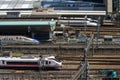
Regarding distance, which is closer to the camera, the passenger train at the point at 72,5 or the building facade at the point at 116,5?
the building facade at the point at 116,5

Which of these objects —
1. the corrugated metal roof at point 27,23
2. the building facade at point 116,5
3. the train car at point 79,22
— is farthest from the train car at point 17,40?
the building facade at point 116,5

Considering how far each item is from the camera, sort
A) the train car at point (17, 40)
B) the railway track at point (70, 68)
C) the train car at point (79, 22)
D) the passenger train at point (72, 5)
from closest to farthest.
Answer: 1. the railway track at point (70, 68)
2. the train car at point (17, 40)
3. the train car at point (79, 22)
4. the passenger train at point (72, 5)

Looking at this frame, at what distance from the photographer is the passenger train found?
98.3 feet

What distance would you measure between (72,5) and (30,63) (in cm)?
1637

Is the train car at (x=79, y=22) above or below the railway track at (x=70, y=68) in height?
below

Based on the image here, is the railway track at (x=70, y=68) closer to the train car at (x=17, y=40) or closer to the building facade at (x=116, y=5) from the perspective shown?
the train car at (x=17, y=40)

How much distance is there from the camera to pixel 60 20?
25.8 metres

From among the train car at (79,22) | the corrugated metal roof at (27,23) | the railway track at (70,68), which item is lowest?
the train car at (79,22)

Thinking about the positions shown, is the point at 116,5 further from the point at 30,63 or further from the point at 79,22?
the point at 30,63

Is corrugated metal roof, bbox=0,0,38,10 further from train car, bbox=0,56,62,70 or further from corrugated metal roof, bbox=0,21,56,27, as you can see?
train car, bbox=0,56,62,70

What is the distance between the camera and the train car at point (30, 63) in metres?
14.4

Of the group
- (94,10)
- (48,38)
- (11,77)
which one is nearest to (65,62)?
(11,77)

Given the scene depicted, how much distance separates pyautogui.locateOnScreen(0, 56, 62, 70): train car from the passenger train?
51.3 ft

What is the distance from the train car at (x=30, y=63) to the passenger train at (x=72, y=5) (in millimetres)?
15630
